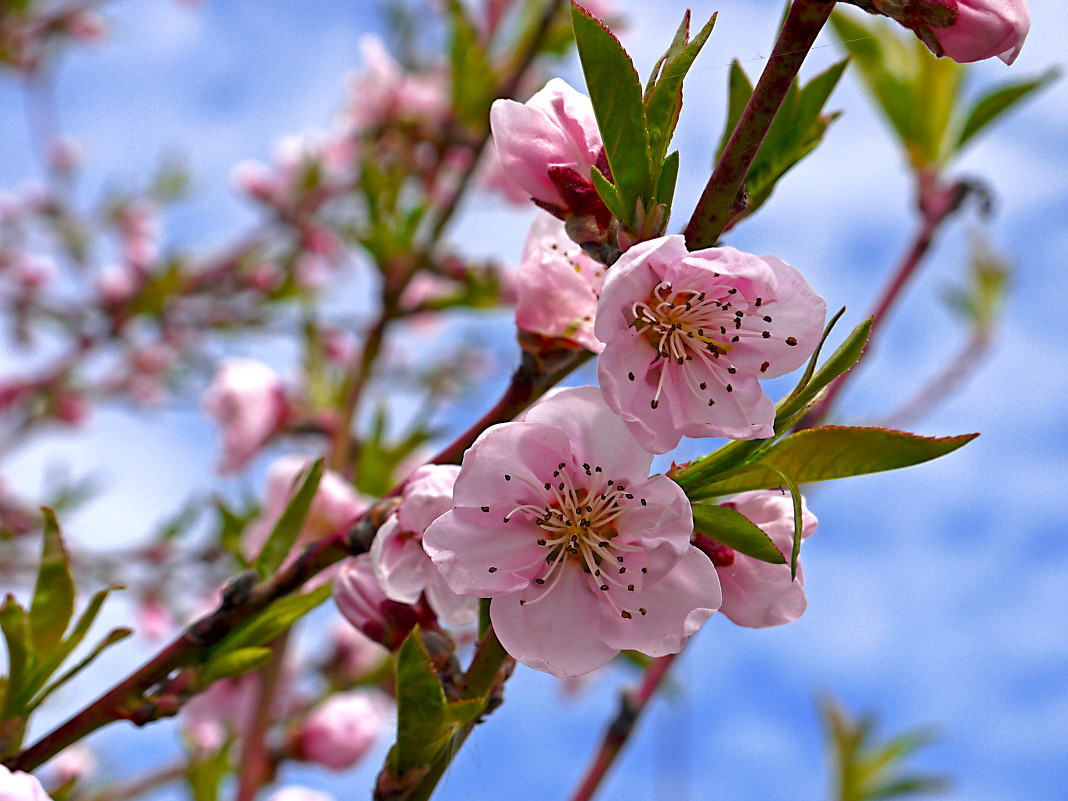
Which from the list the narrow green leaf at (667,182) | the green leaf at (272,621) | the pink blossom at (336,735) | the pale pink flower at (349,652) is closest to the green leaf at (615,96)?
the narrow green leaf at (667,182)

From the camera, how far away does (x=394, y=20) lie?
3754mm

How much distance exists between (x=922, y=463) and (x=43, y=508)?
84 centimetres

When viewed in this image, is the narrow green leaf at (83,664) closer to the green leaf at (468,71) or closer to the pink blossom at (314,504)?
the pink blossom at (314,504)

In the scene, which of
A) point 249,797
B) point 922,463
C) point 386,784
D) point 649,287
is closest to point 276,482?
point 249,797

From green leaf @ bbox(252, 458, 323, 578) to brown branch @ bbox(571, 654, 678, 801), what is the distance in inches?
25.4

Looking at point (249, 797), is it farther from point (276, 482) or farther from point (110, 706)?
point (110, 706)

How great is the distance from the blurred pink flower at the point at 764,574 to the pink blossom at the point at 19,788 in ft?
2.15

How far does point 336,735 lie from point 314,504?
64 centimetres

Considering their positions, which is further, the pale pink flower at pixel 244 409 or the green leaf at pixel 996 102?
the pale pink flower at pixel 244 409

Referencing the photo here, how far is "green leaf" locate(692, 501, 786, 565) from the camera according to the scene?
2.52ft

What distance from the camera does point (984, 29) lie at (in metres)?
0.83

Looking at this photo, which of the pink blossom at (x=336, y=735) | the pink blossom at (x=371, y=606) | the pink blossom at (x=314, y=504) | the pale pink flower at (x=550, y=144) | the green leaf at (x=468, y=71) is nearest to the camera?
the pale pink flower at (x=550, y=144)

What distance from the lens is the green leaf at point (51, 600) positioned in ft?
3.37

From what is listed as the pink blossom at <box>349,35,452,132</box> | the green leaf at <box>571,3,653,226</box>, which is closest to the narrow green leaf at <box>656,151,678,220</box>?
the green leaf at <box>571,3,653,226</box>
